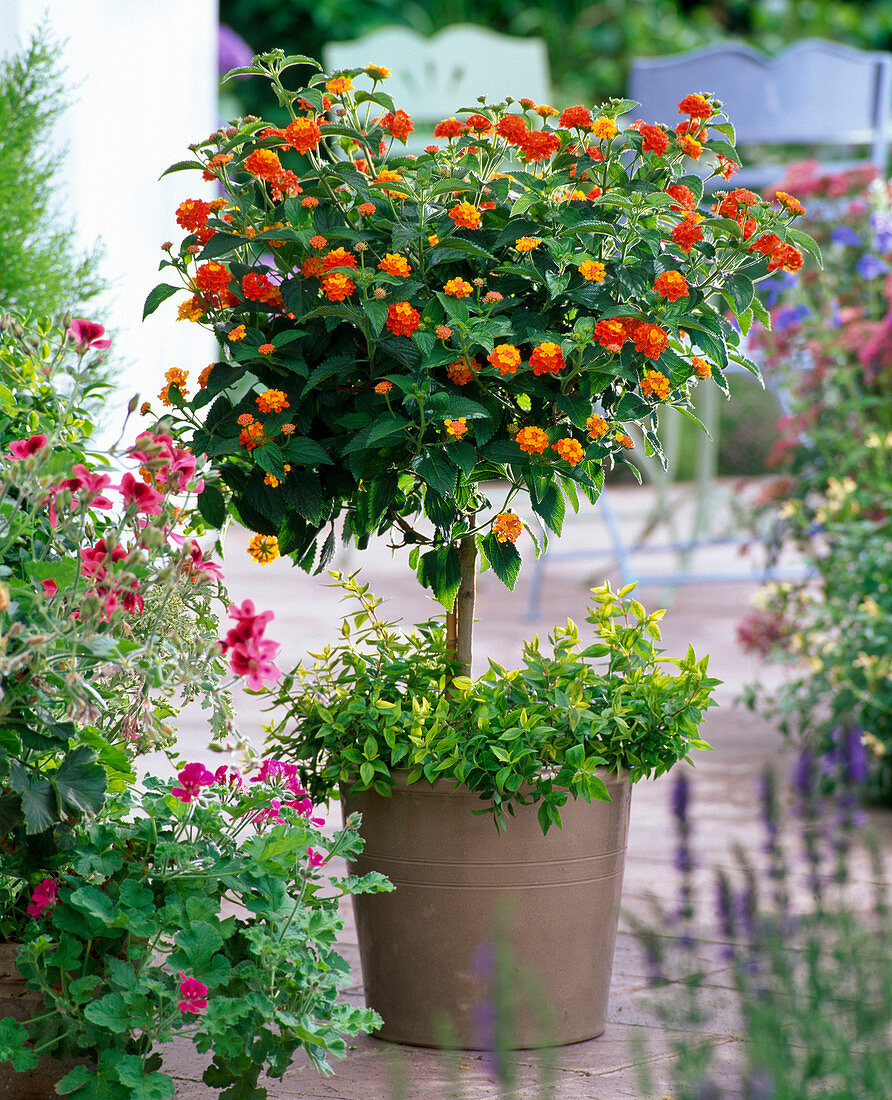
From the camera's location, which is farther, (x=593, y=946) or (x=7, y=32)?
(x=7, y=32)

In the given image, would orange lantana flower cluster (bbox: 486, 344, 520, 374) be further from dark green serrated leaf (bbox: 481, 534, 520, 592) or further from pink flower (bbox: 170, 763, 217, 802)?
pink flower (bbox: 170, 763, 217, 802)

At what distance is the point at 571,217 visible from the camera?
5.98ft

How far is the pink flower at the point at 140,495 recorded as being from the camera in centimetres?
156

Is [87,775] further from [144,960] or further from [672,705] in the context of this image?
[672,705]

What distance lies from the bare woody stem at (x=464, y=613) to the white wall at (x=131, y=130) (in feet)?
3.01

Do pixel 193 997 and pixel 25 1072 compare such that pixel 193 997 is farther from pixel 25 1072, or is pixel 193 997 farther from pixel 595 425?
pixel 595 425

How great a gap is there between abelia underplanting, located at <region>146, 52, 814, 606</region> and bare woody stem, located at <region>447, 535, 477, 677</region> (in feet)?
0.40

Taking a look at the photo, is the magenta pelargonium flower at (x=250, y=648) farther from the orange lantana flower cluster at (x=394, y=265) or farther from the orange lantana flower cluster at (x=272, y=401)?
the orange lantana flower cluster at (x=394, y=265)

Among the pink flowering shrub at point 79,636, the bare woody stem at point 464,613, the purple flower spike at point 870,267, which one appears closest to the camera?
the pink flowering shrub at point 79,636

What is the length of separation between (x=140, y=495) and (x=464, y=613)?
682 mm

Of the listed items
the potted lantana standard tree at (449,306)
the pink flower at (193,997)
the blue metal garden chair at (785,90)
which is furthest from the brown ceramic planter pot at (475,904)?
the blue metal garden chair at (785,90)

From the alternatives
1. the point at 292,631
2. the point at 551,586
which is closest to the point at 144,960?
the point at 292,631

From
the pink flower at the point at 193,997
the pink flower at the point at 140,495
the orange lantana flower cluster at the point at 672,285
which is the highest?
the orange lantana flower cluster at the point at 672,285

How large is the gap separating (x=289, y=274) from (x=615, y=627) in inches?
28.2
